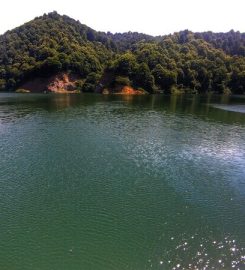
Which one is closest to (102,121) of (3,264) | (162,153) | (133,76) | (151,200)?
(162,153)

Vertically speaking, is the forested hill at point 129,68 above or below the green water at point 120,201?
above

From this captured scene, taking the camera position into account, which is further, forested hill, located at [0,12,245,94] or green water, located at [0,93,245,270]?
forested hill, located at [0,12,245,94]

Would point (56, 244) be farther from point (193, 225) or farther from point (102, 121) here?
point (102, 121)

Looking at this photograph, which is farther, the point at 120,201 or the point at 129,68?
the point at 129,68

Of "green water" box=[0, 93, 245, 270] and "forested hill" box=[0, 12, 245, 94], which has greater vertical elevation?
"forested hill" box=[0, 12, 245, 94]

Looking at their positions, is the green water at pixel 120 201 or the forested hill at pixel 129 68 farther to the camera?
the forested hill at pixel 129 68

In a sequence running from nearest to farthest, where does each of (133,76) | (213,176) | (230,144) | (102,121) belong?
1. (213,176)
2. (230,144)
3. (102,121)
4. (133,76)

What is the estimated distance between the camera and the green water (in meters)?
20.0

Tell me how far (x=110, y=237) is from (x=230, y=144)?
3293 cm

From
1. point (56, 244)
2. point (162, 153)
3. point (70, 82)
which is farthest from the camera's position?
point (70, 82)

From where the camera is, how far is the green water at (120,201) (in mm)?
20000

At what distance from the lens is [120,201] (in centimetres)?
2783

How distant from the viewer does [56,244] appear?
826 inches

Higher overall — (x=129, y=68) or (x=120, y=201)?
(x=129, y=68)
